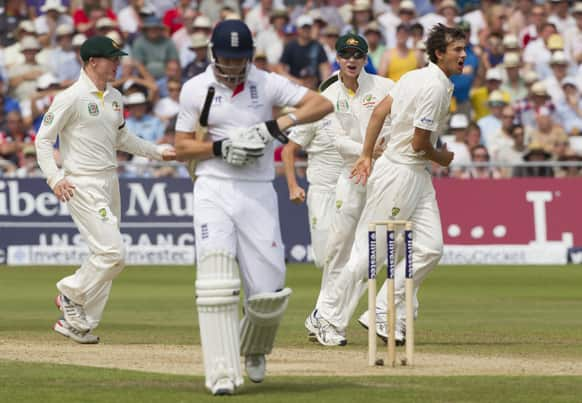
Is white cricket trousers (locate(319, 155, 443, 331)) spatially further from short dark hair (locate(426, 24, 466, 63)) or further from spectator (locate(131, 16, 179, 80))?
spectator (locate(131, 16, 179, 80))

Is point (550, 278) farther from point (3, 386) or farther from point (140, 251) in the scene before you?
point (3, 386)

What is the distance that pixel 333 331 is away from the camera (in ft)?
38.5

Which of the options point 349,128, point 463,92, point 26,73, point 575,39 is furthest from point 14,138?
point 349,128

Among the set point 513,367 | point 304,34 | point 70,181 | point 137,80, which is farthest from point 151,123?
point 513,367

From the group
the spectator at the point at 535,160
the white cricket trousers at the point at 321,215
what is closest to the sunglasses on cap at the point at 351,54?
the white cricket trousers at the point at 321,215

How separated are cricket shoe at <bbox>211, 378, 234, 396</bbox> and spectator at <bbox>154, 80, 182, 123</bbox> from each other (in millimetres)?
14879

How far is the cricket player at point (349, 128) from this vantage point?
12.2 metres

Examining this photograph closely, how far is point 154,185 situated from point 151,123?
1.44 metres

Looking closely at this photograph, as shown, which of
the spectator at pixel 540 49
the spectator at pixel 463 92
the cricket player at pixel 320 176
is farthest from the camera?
the spectator at pixel 540 49

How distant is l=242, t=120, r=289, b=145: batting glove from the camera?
855 centimetres

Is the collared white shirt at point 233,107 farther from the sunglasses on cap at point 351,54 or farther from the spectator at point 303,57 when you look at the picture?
the spectator at point 303,57

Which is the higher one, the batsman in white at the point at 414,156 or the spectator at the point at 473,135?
the batsman in white at the point at 414,156

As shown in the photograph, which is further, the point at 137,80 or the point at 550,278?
the point at 137,80

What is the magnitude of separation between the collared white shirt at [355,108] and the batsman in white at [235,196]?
11.2 ft
